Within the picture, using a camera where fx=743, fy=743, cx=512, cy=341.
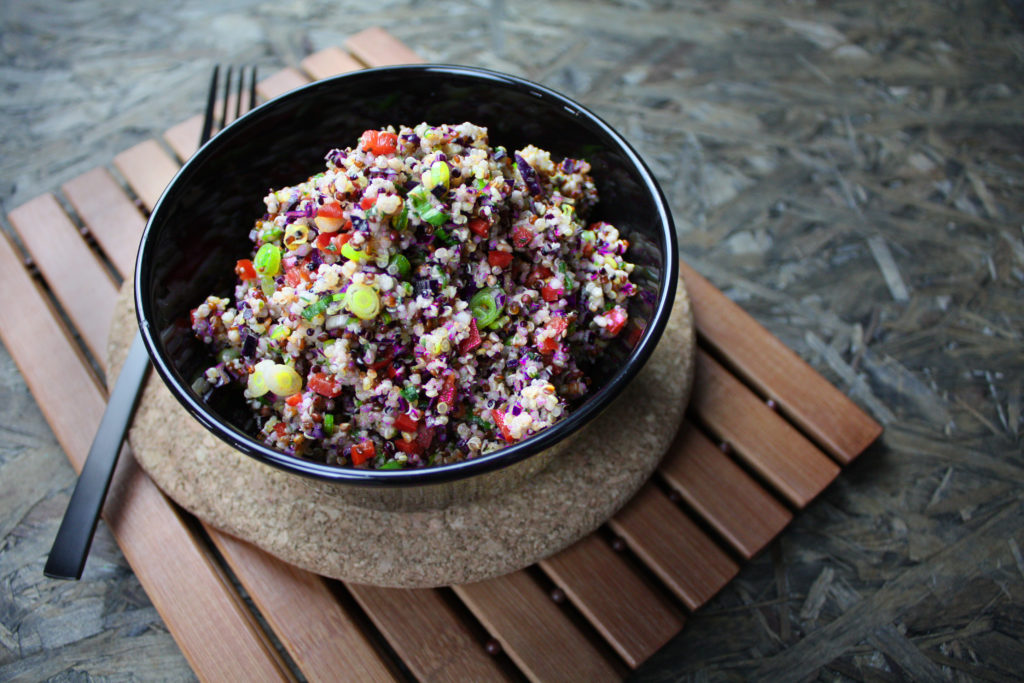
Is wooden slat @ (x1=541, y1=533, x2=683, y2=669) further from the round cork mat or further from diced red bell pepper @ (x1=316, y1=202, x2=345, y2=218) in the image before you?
diced red bell pepper @ (x1=316, y1=202, x2=345, y2=218)

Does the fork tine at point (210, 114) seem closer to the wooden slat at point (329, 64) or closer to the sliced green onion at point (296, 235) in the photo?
the wooden slat at point (329, 64)

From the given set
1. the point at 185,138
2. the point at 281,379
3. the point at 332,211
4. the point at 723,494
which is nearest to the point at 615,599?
the point at 723,494

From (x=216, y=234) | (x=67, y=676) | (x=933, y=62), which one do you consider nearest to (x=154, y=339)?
(x=216, y=234)

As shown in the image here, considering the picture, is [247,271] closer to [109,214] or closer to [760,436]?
[109,214]

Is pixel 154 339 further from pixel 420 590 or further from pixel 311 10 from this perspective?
pixel 311 10

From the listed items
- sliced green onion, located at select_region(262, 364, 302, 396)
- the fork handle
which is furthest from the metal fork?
sliced green onion, located at select_region(262, 364, 302, 396)
